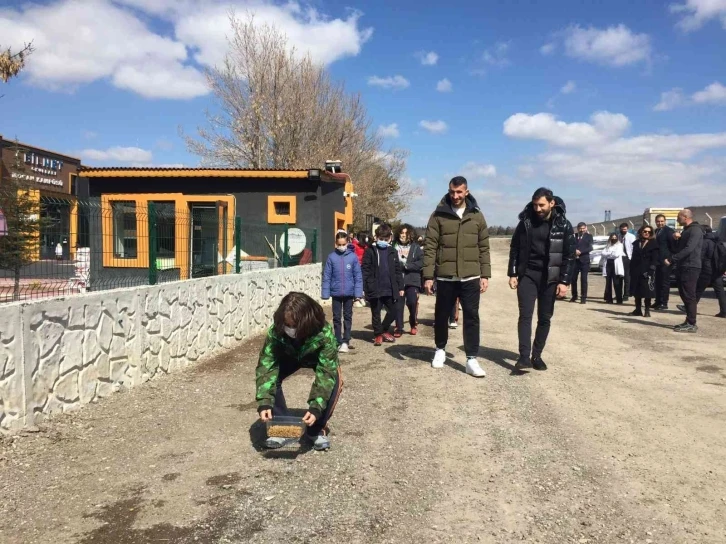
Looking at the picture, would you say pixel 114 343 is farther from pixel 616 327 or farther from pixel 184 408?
pixel 616 327

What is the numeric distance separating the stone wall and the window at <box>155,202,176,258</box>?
43 centimetres

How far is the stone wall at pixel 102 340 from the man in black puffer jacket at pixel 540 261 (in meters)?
3.84

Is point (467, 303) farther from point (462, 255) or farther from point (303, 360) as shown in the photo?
point (303, 360)

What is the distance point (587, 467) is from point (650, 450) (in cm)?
64

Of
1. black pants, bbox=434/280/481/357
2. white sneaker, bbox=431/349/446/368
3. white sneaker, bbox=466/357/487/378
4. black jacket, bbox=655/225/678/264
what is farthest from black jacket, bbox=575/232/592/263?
white sneaker, bbox=466/357/487/378

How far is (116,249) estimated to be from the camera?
17.6ft

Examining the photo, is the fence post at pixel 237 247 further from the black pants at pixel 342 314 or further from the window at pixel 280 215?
the window at pixel 280 215

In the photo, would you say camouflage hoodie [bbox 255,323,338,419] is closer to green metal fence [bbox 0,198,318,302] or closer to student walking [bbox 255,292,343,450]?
student walking [bbox 255,292,343,450]

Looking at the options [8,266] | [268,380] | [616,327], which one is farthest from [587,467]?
[616,327]

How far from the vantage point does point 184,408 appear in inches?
195

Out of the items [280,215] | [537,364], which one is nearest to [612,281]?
[537,364]

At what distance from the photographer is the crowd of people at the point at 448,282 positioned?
147 inches

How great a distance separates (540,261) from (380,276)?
2540mm

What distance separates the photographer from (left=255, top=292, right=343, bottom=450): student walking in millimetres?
3594
